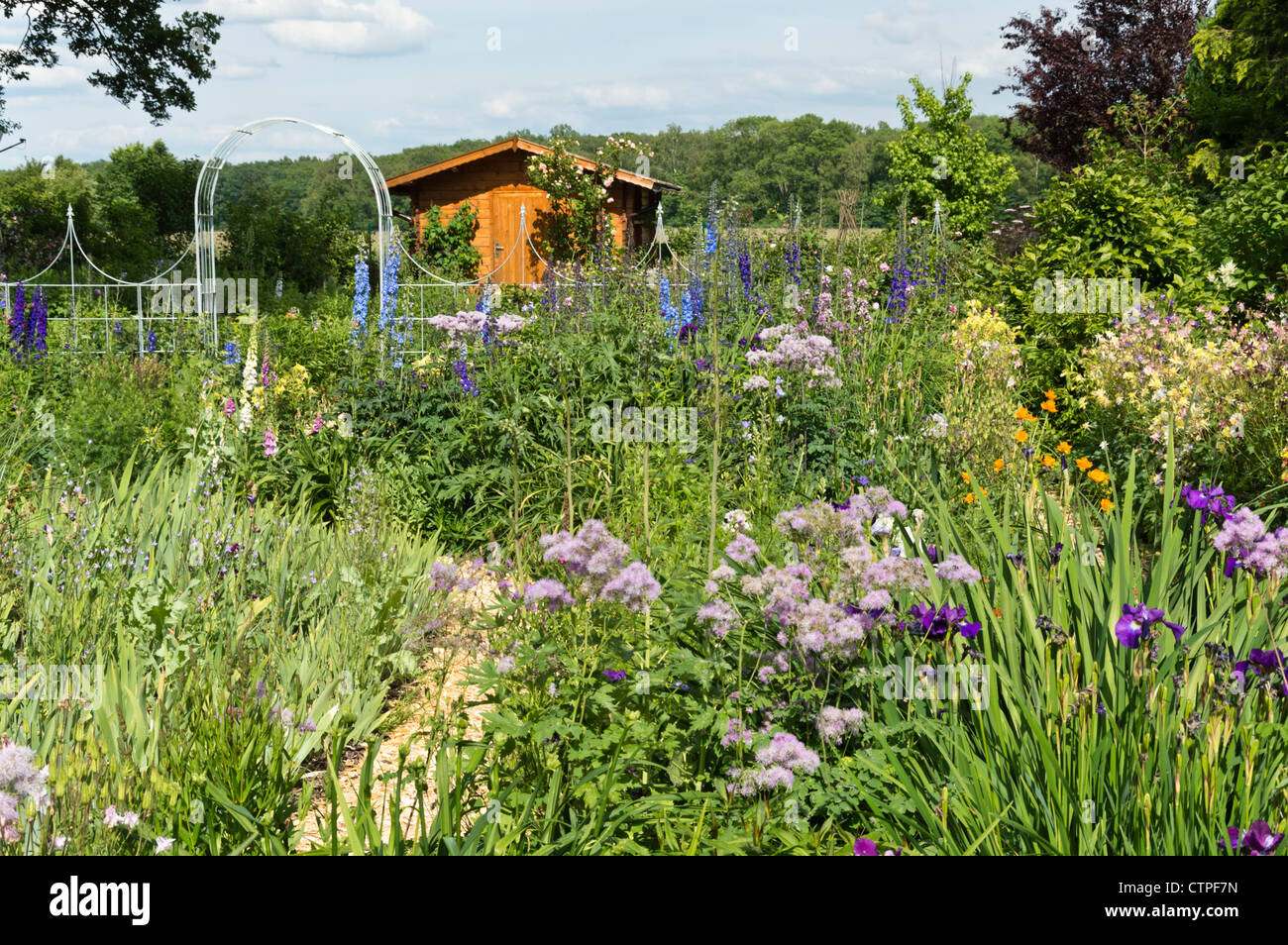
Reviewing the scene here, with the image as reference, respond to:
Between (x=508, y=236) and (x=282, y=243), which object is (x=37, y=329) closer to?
(x=282, y=243)

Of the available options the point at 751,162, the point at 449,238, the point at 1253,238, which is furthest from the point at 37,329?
the point at 751,162

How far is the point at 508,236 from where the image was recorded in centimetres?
2359

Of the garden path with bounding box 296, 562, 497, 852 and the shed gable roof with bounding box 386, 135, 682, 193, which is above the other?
the shed gable roof with bounding box 386, 135, 682, 193

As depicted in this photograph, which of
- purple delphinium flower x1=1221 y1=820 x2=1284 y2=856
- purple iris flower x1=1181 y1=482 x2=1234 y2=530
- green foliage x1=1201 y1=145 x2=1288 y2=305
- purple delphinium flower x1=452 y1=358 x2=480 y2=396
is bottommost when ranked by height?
purple delphinium flower x1=1221 y1=820 x2=1284 y2=856

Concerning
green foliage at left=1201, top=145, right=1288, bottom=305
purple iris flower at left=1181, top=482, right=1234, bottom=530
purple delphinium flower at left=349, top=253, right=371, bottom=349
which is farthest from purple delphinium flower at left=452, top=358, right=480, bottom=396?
green foliage at left=1201, top=145, right=1288, bottom=305

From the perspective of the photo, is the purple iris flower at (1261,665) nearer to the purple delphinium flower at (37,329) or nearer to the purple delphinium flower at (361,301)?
the purple delphinium flower at (361,301)

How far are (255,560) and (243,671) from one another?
109cm

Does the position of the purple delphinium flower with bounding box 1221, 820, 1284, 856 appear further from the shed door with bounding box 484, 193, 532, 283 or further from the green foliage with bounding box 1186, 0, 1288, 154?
the shed door with bounding box 484, 193, 532, 283

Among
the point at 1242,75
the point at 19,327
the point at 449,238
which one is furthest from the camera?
the point at 449,238

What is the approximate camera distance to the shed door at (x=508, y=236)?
76.4 ft

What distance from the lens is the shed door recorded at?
2330 cm

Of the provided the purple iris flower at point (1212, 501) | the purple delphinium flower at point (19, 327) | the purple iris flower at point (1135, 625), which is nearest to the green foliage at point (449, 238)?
the purple delphinium flower at point (19, 327)
